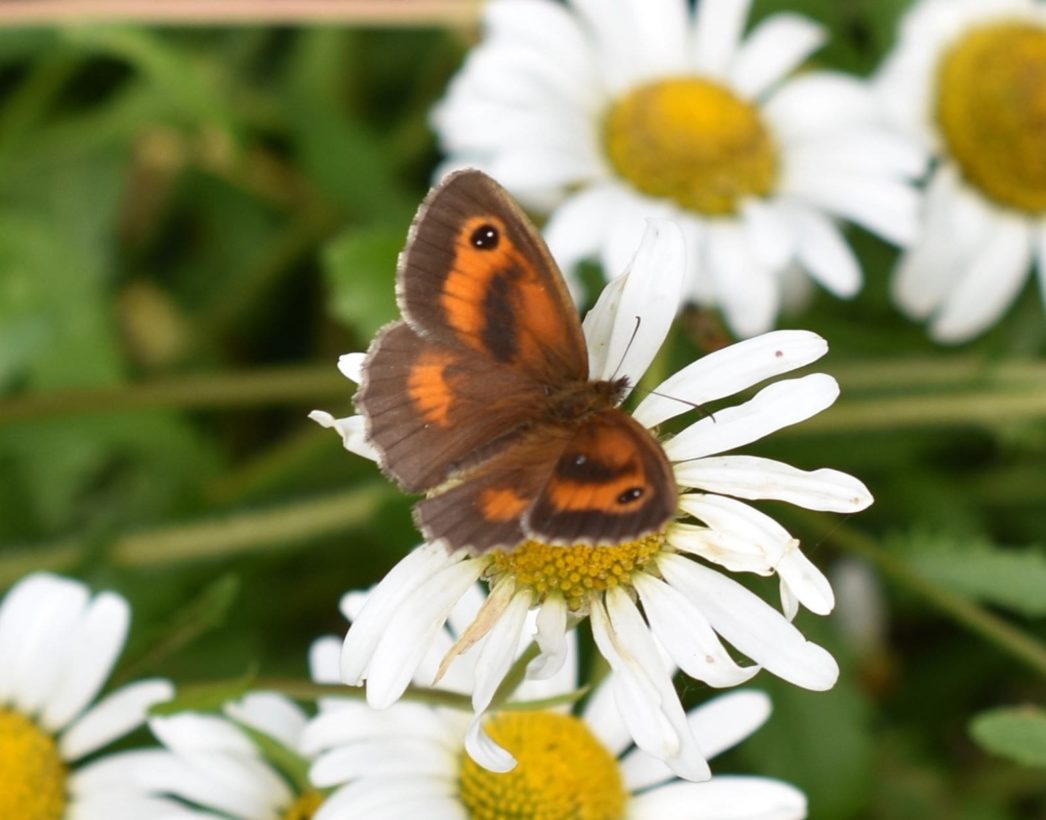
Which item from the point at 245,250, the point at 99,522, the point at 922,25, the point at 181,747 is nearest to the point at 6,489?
the point at 99,522

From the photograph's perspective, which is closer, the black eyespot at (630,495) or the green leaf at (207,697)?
the black eyespot at (630,495)

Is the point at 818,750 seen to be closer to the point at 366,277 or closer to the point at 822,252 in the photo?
the point at 822,252

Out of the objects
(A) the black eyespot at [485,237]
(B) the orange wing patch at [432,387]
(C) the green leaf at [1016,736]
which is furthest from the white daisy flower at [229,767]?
(C) the green leaf at [1016,736]

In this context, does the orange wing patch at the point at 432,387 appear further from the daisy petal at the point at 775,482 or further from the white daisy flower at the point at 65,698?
the white daisy flower at the point at 65,698

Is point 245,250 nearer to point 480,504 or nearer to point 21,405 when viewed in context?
point 21,405

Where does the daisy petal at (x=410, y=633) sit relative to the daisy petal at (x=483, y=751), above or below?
above

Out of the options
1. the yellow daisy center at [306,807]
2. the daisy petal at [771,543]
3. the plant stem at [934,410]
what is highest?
the plant stem at [934,410]

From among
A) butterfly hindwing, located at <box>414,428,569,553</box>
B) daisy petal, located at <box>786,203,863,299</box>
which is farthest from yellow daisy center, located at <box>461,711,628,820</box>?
daisy petal, located at <box>786,203,863,299</box>

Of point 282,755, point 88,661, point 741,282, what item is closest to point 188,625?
point 88,661
